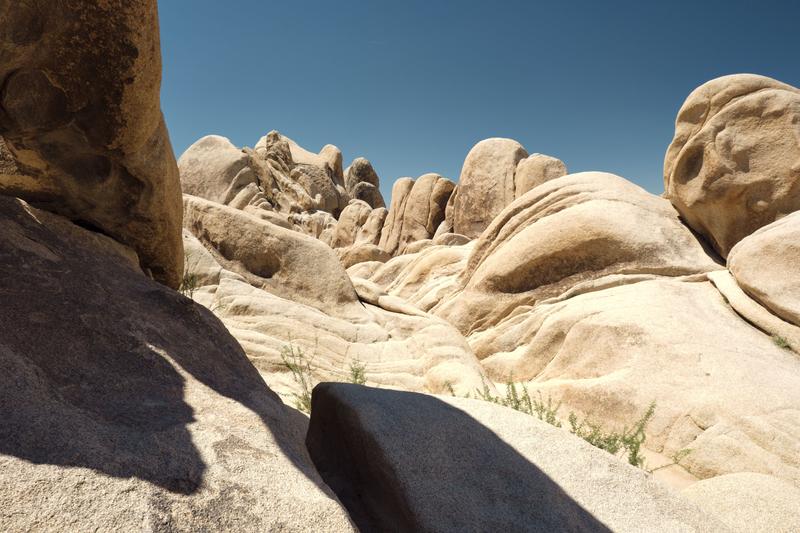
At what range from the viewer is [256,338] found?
199 inches

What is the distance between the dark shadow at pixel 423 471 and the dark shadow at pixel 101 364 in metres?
0.26

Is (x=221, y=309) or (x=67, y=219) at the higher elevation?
(x=67, y=219)

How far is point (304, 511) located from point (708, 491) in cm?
243

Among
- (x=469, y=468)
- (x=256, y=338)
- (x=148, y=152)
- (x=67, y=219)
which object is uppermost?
(x=148, y=152)

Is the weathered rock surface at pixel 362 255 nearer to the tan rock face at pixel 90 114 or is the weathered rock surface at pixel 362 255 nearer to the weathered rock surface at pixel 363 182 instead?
the tan rock face at pixel 90 114

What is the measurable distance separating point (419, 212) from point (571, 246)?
1685 centimetres

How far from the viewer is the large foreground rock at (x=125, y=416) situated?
4.41 feet

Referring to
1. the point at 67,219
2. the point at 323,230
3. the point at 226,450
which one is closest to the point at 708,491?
the point at 226,450

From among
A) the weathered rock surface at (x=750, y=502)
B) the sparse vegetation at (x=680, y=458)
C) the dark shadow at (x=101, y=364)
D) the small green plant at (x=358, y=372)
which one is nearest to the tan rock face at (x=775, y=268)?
the sparse vegetation at (x=680, y=458)

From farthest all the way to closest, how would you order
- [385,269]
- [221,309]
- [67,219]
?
1. [385,269]
2. [221,309]
3. [67,219]

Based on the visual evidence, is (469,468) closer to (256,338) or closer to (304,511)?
(304,511)

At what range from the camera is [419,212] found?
78.1 feet

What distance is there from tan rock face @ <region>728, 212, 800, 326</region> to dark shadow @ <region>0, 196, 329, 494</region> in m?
5.13

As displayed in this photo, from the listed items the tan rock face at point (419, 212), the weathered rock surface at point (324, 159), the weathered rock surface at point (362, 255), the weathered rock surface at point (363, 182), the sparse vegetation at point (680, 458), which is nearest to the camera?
the sparse vegetation at point (680, 458)
